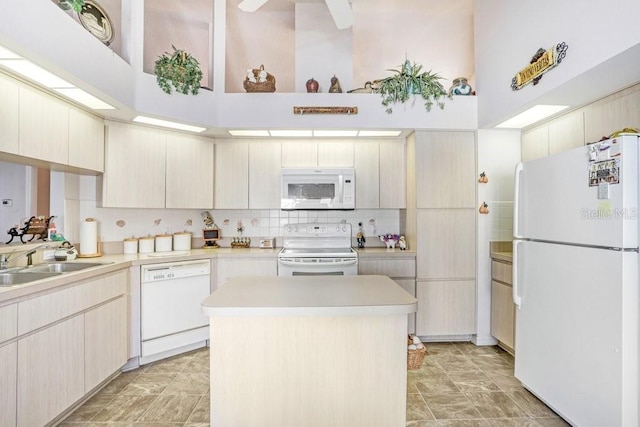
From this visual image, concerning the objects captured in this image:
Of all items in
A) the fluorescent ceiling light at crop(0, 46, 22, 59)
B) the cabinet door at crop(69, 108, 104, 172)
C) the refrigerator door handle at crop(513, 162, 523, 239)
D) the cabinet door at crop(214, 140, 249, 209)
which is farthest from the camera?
the cabinet door at crop(214, 140, 249, 209)

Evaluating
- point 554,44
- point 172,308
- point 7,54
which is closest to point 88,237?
point 172,308

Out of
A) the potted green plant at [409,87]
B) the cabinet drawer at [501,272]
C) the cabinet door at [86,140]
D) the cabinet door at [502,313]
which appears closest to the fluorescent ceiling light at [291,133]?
the potted green plant at [409,87]

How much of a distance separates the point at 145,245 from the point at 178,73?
1.65 meters

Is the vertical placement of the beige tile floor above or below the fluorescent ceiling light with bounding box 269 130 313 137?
below

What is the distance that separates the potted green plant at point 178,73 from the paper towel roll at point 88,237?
1.35m

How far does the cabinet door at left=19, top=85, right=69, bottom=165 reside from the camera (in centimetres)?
207

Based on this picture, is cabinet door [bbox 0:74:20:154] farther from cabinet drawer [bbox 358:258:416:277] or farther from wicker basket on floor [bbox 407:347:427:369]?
wicker basket on floor [bbox 407:347:427:369]

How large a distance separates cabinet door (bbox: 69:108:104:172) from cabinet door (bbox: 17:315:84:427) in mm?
1222

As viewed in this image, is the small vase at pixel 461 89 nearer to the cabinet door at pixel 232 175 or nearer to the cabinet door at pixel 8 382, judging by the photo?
the cabinet door at pixel 232 175

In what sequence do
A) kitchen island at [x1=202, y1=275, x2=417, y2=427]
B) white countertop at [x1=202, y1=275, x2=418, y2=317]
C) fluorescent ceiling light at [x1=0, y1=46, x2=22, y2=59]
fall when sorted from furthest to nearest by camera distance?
1. fluorescent ceiling light at [x1=0, y1=46, x2=22, y2=59]
2. kitchen island at [x1=202, y1=275, x2=417, y2=427]
3. white countertop at [x1=202, y1=275, x2=418, y2=317]

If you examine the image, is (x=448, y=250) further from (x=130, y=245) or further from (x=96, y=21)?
(x=96, y=21)

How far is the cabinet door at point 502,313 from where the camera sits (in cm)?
293

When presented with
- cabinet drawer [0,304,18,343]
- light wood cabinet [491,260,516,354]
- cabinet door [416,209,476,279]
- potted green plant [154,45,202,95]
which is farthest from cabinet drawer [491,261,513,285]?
cabinet drawer [0,304,18,343]

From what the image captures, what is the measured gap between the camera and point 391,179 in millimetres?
3680
